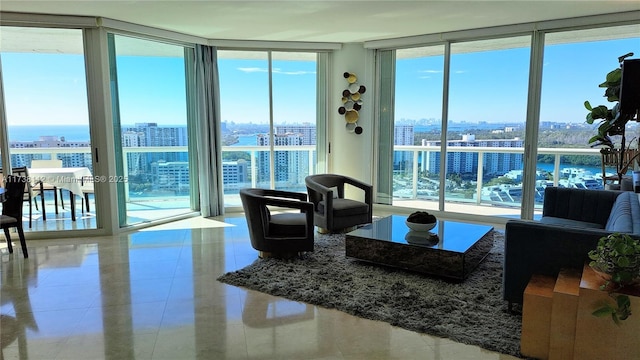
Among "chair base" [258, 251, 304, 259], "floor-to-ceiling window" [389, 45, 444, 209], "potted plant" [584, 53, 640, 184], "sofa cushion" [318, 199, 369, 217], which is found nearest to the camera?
"chair base" [258, 251, 304, 259]

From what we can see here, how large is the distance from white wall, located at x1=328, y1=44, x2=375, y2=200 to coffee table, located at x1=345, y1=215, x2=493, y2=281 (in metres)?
2.58

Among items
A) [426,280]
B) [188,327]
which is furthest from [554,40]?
[188,327]

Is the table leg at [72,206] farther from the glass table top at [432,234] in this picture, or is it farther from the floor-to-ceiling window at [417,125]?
the floor-to-ceiling window at [417,125]

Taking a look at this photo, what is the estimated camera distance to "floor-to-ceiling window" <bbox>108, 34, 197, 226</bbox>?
5.38 metres

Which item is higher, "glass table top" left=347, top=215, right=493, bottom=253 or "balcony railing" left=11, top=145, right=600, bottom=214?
"balcony railing" left=11, top=145, right=600, bottom=214

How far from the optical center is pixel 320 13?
4586mm

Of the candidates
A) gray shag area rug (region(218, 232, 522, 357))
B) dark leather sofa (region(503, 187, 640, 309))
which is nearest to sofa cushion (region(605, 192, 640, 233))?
dark leather sofa (region(503, 187, 640, 309))

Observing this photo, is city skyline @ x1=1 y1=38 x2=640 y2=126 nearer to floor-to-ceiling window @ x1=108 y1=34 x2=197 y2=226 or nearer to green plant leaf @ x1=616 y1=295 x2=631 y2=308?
floor-to-ceiling window @ x1=108 y1=34 x2=197 y2=226

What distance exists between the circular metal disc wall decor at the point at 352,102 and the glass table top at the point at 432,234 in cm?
255

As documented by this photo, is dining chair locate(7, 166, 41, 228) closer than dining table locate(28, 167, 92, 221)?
Yes

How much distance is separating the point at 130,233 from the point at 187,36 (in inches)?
110

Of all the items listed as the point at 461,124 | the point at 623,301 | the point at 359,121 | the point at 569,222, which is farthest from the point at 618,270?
the point at 359,121

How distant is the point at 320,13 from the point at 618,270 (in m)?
3.70

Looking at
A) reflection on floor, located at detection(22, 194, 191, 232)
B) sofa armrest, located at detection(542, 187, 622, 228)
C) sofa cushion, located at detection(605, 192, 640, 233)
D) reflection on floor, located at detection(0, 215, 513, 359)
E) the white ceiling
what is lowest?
reflection on floor, located at detection(0, 215, 513, 359)
